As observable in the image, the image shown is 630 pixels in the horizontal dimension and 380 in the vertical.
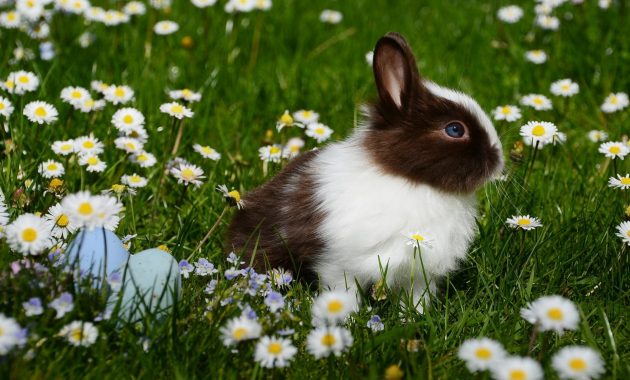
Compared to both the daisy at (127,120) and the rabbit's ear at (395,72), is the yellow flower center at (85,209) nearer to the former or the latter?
the rabbit's ear at (395,72)

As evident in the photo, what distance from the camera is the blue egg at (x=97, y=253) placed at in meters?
2.92

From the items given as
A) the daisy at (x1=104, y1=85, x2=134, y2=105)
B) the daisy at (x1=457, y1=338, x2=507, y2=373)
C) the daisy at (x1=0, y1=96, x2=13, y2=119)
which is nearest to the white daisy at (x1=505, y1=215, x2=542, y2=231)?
the daisy at (x1=457, y1=338, x2=507, y2=373)

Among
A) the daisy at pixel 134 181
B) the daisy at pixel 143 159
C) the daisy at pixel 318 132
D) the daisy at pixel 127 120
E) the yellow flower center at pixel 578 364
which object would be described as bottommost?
the yellow flower center at pixel 578 364

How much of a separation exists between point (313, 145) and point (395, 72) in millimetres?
1234

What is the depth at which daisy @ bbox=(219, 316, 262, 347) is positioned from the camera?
256 cm

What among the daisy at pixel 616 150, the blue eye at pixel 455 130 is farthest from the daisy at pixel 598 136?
the blue eye at pixel 455 130

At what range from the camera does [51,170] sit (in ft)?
12.6

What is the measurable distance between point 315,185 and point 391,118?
1.29ft

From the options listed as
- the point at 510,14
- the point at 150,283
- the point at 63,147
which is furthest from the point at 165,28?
the point at 150,283

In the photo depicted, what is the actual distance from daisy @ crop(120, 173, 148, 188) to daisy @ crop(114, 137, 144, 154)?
0.12 meters

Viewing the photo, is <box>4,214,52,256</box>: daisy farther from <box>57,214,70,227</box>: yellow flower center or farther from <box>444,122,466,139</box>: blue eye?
<box>444,122,466,139</box>: blue eye

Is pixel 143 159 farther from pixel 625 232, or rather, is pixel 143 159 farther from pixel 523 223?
pixel 625 232

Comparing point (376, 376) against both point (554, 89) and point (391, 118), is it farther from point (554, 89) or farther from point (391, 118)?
point (554, 89)

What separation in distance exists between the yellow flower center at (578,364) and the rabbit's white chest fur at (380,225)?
0.98m
